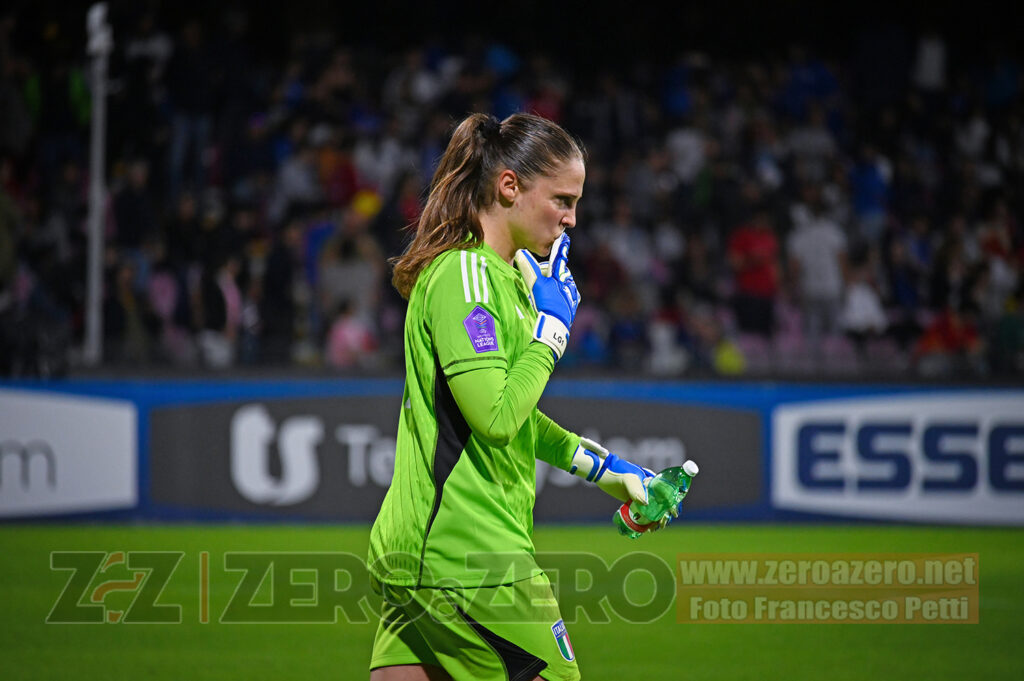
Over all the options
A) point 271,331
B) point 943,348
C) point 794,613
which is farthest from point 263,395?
point 943,348

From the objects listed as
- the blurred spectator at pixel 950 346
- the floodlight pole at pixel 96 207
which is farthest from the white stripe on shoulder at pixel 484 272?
the blurred spectator at pixel 950 346

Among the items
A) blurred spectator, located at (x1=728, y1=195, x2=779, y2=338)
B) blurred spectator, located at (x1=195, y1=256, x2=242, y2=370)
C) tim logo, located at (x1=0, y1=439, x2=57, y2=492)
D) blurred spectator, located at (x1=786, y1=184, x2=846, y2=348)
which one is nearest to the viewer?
tim logo, located at (x1=0, y1=439, x2=57, y2=492)

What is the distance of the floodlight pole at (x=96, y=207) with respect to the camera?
480 inches

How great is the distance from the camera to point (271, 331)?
12477mm

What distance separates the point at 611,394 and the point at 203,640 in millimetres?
5878

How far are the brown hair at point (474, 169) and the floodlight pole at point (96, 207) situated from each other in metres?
9.48

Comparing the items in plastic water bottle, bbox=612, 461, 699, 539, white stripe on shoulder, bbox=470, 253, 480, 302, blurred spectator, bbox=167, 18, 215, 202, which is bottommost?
plastic water bottle, bbox=612, 461, 699, 539

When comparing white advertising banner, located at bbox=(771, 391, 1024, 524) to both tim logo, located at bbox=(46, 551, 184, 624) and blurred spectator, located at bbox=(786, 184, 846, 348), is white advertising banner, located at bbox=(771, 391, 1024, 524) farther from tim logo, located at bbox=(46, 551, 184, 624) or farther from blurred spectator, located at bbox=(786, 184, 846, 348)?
tim logo, located at bbox=(46, 551, 184, 624)

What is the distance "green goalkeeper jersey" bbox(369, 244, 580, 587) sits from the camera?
2.96m

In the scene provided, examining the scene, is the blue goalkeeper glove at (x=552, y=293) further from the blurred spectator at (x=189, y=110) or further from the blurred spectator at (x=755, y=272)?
the blurred spectator at (x=189, y=110)

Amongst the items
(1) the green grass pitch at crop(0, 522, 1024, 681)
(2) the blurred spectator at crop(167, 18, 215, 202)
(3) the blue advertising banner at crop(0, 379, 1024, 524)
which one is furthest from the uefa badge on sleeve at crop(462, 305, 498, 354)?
(2) the blurred spectator at crop(167, 18, 215, 202)

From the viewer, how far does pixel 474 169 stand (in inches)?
128

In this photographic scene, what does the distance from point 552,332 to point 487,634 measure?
765 millimetres

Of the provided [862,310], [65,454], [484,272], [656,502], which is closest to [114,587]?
[65,454]
